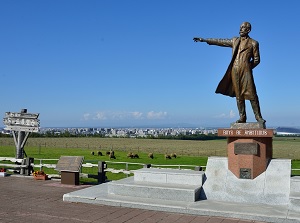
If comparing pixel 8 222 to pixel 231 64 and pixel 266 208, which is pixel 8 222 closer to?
pixel 266 208

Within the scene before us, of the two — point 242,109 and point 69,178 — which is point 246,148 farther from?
point 69,178

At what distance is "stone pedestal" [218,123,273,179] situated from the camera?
976 cm

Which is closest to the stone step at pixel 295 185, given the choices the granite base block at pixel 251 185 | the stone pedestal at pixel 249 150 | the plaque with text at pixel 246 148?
the granite base block at pixel 251 185

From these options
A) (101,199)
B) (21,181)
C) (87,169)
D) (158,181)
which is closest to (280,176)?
(158,181)

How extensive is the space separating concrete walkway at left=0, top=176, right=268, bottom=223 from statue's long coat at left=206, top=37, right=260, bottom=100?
3724 millimetres

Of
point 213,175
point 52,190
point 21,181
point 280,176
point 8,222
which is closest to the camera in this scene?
point 8,222

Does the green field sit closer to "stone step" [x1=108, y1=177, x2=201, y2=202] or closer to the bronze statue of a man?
"stone step" [x1=108, y1=177, x2=201, y2=202]

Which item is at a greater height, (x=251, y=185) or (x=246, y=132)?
(x=246, y=132)

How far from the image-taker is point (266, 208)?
902 cm

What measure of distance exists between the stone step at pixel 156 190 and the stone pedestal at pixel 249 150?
1.27m

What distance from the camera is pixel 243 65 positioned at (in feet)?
33.7

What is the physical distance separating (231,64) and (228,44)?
63cm

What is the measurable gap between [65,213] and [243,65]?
245 inches

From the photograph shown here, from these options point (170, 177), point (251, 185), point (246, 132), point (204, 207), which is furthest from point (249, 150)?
point (170, 177)
